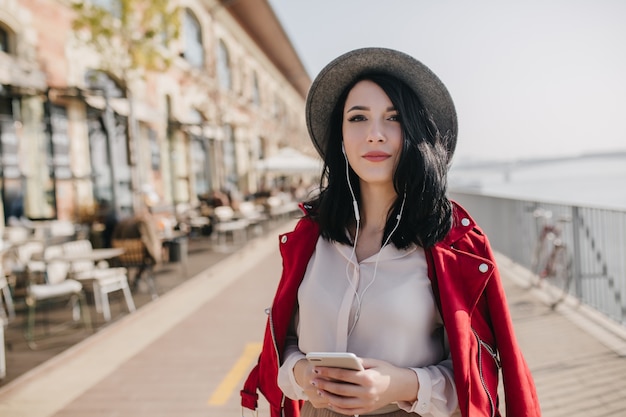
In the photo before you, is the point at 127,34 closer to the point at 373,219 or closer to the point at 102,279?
the point at 102,279

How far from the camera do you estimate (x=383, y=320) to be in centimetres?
157

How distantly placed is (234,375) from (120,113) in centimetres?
861

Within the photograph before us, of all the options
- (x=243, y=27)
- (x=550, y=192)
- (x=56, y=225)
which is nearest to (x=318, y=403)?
(x=56, y=225)

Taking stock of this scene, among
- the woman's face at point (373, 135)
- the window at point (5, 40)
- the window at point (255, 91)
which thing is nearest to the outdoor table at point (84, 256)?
the window at point (5, 40)

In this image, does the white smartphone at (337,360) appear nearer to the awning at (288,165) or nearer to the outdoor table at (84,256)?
the outdoor table at (84,256)

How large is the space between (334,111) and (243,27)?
26.2 metres

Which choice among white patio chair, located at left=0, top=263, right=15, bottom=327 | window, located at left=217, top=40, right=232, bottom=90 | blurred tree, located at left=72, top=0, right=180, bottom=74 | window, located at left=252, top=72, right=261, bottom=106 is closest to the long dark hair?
white patio chair, located at left=0, top=263, right=15, bottom=327

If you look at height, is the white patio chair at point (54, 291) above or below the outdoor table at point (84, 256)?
below

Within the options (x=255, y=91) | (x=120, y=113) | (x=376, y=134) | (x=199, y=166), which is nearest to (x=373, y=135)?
(x=376, y=134)

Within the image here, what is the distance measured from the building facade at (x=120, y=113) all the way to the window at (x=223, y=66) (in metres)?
0.05

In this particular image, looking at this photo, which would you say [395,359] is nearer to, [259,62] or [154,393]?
[154,393]

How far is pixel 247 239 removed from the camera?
1546 centimetres

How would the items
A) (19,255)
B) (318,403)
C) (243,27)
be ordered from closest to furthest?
(318,403) < (19,255) < (243,27)

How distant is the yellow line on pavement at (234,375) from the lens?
13.5ft
